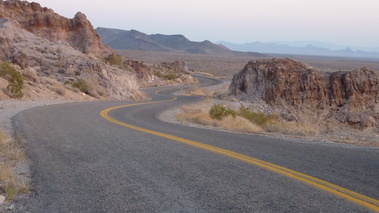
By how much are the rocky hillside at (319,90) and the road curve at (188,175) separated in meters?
16.4

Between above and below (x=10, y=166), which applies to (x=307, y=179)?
above

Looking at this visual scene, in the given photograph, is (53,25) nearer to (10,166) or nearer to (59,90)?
(59,90)

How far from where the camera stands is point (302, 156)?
8.34 meters

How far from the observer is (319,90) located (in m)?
26.5

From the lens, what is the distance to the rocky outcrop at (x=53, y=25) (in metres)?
51.8

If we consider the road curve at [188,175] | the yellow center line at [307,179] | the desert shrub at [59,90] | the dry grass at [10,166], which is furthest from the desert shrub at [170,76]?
the yellow center line at [307,179]

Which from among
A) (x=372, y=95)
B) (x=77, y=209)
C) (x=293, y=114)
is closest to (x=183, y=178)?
(x=77, y=209)

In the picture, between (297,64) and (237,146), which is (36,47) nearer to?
(297,64)

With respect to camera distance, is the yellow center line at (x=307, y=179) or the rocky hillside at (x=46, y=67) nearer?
the yellow center line at (x=307, y=179)

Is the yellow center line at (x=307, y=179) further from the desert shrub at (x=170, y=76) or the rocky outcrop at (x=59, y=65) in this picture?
the desert shrub at (x=170, y=76)

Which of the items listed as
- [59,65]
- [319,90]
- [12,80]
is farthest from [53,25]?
[319,90]

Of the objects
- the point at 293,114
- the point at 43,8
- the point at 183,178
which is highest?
the point at 43,8

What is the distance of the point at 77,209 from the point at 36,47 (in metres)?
37.2

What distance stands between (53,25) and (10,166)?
50.5 meters
